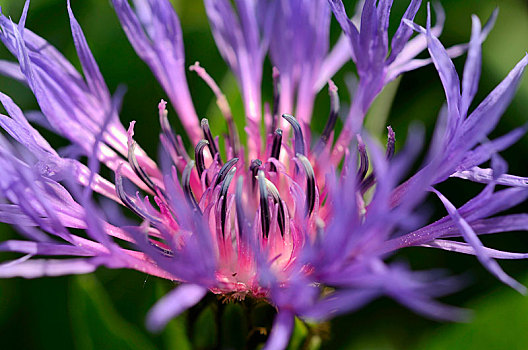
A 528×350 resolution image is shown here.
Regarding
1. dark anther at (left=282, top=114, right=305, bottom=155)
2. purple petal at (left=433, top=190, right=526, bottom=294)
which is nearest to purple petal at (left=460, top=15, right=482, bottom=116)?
purple petal at (left=433, top=190, right=526, bottom=294)

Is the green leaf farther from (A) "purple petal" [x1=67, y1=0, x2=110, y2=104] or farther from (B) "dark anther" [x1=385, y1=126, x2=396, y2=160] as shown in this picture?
(B) "dark anther" [x1=385, y1=126, x2=396, y2=160]

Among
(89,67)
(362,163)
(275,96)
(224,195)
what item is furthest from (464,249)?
(89,67)

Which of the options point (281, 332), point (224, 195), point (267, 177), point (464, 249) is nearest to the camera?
point (281, 332)

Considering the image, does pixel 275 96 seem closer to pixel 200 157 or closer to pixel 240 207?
pixel 200 157

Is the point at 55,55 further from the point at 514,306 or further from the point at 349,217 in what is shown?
the point at 514,306

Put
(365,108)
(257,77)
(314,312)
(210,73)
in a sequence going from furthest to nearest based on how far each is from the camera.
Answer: (210,73), (257,77), (365,108), (314,312)

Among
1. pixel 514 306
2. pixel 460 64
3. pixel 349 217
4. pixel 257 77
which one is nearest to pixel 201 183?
pixel 257 77

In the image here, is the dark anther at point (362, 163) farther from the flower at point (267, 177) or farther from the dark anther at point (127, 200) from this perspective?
the dark anther at point (127, 200)
